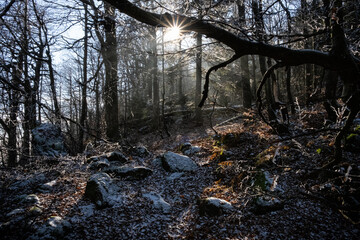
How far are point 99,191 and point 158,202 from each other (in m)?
1.43

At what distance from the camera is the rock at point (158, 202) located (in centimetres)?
446

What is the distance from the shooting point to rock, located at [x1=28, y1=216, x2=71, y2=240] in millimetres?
3252

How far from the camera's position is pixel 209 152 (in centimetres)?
761

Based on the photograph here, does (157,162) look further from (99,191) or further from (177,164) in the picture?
(99,191)

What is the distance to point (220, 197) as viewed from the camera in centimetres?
462

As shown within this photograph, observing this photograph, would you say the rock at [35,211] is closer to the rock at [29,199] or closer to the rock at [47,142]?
the rock at [29,199]

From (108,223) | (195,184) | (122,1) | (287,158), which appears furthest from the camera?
(195,184)

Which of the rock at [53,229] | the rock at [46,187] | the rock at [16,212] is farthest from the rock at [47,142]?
the rock at [53,229]

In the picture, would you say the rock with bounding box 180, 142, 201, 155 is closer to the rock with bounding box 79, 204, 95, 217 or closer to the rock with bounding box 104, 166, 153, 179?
the rock with bounding box 104, 166, 153, 179

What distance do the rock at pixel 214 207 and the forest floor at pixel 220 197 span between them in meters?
0.10

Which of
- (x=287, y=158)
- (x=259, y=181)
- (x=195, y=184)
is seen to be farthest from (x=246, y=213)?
(x=287, y=158)

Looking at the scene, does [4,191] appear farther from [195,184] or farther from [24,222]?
[195,184]

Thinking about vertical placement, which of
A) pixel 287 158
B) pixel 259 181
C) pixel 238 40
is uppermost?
pixel 238 40

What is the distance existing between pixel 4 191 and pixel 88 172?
6.62ft
